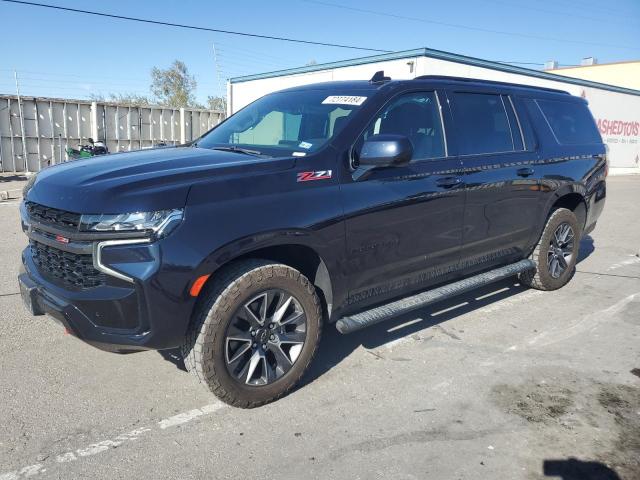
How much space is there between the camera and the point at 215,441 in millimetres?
2906

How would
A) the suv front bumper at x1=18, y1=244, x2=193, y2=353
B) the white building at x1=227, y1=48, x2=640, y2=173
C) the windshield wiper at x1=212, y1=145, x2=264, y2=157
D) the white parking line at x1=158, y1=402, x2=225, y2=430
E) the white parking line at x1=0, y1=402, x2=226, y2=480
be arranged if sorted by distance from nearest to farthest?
the white parking line at x1=0, y1=402, x2=226, y2=480 < the suv front bumper at x1=18, y1=244, x2=193, y2=353 < the white parking line at x1=158, y1=402, x2=225, y2=430 < the windshield wiper at x1=212, y1=145, x2=264, y2=157 < the white building at x1=227, y1=48, x2=640, y2=173

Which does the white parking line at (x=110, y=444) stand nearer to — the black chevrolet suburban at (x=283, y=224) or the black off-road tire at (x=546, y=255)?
the black chevrolet suburban at (x=283, y=224)

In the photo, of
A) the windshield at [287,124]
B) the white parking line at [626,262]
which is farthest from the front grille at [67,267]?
the white parking line at [626,262]

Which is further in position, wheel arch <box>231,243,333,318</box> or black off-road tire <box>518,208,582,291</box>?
black off-road tire <box>518,208,582,291</box>

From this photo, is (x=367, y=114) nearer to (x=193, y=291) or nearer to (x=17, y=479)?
(x=193, y=291)

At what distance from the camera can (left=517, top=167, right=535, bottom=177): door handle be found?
480cm

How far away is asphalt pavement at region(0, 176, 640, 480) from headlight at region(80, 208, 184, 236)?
3.80 ft

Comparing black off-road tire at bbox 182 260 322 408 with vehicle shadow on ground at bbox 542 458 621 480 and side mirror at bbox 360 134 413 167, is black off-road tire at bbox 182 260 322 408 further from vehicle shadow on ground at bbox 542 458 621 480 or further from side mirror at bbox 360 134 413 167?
vehicle shadow on ground at bbox 542 458 621 480

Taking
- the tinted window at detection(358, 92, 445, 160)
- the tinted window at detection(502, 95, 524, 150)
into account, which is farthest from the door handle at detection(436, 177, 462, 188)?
the tinted window at detection(502, 95, 524, 150)

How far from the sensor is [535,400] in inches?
135

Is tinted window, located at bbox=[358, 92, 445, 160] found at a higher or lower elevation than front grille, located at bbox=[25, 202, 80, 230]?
higher

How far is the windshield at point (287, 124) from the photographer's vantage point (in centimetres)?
367

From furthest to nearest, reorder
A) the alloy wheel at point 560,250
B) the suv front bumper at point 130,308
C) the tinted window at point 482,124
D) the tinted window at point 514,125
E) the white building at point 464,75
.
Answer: the white building at point 464,75 < the alloy wheel at point 560,250 < the tinted window at point 514,125 < the tinted window at point 482,124 < the suv front bumper at point 130,308

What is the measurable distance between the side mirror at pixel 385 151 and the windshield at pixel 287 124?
0.90ft
